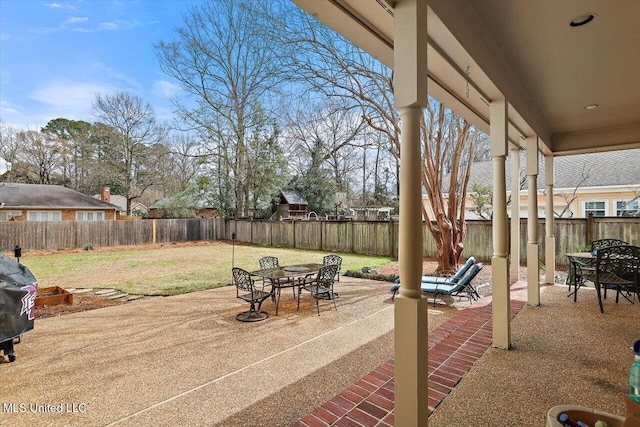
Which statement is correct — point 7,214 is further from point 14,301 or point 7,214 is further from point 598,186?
point 598,186

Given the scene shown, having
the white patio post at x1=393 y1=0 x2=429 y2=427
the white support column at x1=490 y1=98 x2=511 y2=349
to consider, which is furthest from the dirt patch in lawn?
the white support column at x1=490 y1=98 x2=511 y2=349

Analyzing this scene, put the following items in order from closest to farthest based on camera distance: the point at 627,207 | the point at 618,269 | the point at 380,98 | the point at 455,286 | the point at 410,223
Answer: the point at 410,223
the point at 618,269
the point at 455,286
the point at 380,98
the point at 627,207

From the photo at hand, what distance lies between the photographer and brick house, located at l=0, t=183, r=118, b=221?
16.3 meters

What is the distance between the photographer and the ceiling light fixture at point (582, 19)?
269cm

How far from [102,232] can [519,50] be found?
17787 millimetres

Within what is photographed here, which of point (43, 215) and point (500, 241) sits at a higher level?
point (43, 215)

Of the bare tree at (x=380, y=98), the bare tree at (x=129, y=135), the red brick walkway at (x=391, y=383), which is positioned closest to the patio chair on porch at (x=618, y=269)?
the red brick walkway at (x=391, y=383)

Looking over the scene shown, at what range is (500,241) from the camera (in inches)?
142

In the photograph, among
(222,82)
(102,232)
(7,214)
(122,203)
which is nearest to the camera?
(102,232)

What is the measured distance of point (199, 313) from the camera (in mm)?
5508

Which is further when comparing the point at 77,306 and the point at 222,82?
the point at 222,82

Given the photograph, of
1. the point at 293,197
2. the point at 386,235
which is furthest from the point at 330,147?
the point at 386,235

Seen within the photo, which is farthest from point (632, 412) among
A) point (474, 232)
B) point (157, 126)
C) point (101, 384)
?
point (157, 126)

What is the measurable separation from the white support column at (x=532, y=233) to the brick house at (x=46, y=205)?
21.6m
